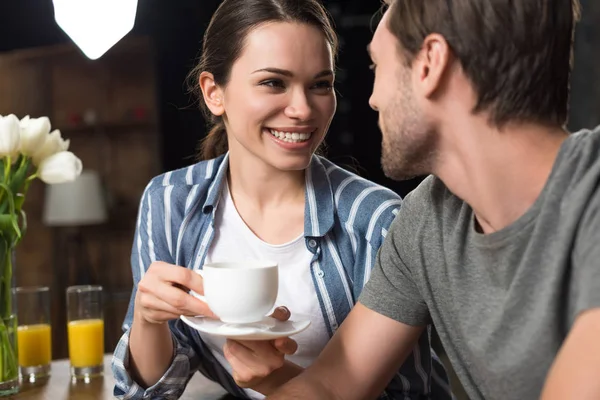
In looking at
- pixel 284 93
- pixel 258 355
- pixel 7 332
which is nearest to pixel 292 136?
pixel 284 93

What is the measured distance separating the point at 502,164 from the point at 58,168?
3.31 ft

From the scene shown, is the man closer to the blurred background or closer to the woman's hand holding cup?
the woman's hand holding cup

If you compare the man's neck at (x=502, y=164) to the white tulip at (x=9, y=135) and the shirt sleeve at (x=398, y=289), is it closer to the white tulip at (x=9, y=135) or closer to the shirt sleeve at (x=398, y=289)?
the shirt sleeve at (x=398, y=289)

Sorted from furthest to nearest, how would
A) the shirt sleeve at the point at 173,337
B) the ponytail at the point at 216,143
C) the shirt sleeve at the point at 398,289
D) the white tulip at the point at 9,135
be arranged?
the ponytail at the point at 216,143 → the white tulip at the point at 9,135 → the shirt sleeve at the point at 173,337 → the shirt sleeve at the point at 398,289

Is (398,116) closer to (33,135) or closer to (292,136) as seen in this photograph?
(292,136)

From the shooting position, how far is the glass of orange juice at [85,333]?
1896 mm

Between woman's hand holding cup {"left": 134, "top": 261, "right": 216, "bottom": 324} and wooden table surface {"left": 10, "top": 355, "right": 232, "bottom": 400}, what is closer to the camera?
woman's hand holding cup {"left": 134, "top": 261, "right": 216, "bottom": 324}

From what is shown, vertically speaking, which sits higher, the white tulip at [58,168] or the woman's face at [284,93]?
the woman's face at [284,93]

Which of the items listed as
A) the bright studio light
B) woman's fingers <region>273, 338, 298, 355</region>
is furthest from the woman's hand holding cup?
the bright studio light

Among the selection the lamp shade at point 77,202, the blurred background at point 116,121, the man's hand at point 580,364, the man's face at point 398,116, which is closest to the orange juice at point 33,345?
the man's face at point 398,116

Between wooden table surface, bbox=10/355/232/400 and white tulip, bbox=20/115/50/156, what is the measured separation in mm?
503

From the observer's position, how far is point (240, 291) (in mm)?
1227

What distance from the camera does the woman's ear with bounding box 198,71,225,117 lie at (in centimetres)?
190

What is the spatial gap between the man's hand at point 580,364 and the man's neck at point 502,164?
244 millimetres
